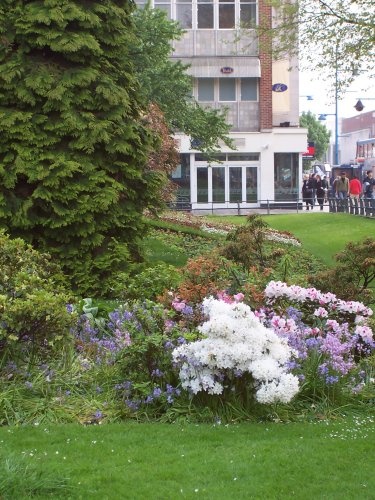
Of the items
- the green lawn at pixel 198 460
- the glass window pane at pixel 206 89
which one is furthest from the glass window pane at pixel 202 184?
the green lawn at pixel 198 460

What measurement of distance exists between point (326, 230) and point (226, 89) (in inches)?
765

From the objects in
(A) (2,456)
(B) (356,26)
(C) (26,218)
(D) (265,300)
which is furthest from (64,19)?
(B) (356,26)

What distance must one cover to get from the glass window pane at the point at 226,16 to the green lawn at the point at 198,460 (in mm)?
38078

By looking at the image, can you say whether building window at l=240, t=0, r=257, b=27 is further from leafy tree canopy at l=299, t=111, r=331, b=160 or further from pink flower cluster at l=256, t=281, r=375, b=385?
leafy tree canopy at l=299, t=111, r=331, b=160

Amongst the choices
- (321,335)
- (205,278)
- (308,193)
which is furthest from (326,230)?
(321,335)

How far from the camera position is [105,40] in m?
10.6

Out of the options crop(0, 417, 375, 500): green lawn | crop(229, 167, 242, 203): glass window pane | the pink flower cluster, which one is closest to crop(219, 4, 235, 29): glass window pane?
crop(229, 167, 242, 203): glass window pane

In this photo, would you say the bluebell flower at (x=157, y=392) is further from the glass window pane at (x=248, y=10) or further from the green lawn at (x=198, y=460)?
the glass window pane at (x=248, y=10)

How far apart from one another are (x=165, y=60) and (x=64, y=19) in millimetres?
16555

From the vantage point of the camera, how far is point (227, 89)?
42906mm

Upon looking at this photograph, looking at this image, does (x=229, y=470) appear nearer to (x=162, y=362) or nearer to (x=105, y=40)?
(x=162, y=362)

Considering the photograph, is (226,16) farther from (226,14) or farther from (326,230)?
Answer: (326,230)

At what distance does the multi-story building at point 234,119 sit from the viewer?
41.8m

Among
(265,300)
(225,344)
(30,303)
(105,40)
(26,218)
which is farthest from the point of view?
(105,40)
